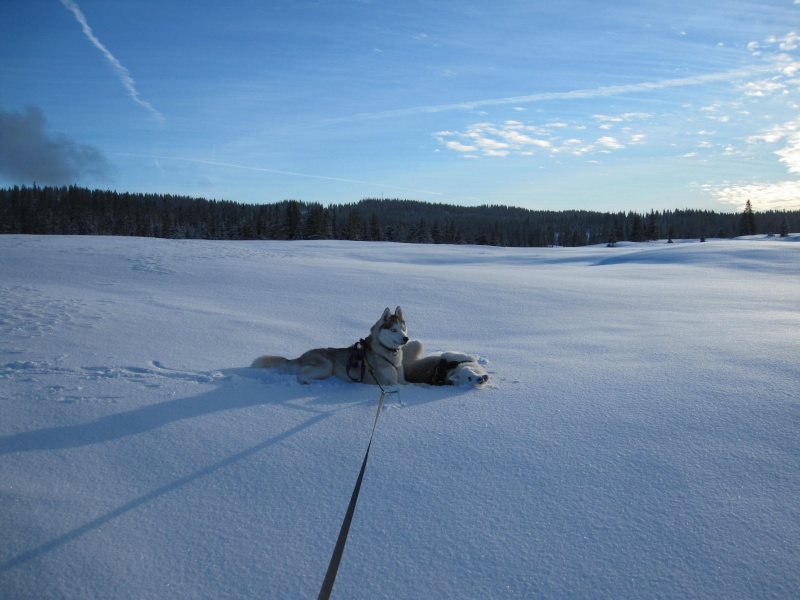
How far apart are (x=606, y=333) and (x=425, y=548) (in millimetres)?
6119

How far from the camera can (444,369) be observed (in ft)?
17.5

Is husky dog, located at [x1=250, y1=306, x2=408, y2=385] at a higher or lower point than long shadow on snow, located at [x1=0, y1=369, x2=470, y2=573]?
higher

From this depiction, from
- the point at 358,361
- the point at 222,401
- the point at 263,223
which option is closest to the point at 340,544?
the point at 222,401

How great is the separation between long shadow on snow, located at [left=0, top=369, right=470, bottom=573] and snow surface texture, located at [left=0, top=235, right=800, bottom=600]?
2cm

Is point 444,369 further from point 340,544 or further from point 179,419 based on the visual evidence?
point 340,544

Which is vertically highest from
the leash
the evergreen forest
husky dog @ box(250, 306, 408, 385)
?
the evergreen forest

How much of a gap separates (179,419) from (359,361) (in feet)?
6.71

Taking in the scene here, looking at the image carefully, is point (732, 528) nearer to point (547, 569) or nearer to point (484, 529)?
point (547, 569)

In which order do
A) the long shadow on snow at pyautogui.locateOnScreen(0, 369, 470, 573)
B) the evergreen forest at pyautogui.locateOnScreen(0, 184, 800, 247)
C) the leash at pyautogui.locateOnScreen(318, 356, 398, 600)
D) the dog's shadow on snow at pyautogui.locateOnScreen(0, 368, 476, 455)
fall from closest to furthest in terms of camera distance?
the leash at pyautogui.locateOnScreen(318, 356, 398, 600), the long shadow on snow at pyautogui.locateOnScreen(0, 369, 470, 573), the dog's shadow on snow at pyautogui.locateOnScreen(0, 368, 476, 455), the evergreen forest at pyautogui.locateOnScreen(0, 184, 800, 247)

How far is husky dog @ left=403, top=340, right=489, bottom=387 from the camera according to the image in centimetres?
496

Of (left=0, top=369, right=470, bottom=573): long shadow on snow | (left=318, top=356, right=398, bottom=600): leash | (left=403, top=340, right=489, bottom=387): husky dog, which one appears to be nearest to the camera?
(left=318, top=356, right=398, bottom=600): leash

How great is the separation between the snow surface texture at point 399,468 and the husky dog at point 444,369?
26 centimetres

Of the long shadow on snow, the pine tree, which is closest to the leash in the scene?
the long shadow on snow

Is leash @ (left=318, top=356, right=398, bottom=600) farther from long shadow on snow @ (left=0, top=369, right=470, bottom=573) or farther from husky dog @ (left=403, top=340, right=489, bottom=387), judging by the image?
husky dog @ (left=403, top=340, right=489, bottom=387)
